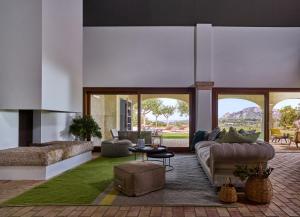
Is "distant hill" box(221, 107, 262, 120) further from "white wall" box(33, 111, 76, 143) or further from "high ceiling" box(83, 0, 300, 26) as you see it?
"white wall" box(33, 111, 76, 143)

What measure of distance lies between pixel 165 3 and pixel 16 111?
528 centimetres

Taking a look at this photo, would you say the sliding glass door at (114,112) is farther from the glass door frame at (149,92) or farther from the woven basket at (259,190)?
the woven basket at (259,190)

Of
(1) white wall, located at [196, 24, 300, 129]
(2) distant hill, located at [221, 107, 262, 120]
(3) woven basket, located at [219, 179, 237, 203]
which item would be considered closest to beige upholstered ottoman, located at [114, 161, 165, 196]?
(3) woven basket, located at [219, 179, 237, 203]

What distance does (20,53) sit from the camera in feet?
17.1

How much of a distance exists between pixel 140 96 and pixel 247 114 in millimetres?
3689

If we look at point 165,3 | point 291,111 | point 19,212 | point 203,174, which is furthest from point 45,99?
point 291,111

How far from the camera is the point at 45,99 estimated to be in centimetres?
538

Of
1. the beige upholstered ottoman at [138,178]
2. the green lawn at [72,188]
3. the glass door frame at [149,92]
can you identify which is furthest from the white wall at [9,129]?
the glass door frame at [149,92]

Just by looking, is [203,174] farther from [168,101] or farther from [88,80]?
[88,80]

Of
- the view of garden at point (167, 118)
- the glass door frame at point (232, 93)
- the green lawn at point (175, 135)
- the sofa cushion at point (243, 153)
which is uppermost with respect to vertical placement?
the glass door frame at point (232, 93)

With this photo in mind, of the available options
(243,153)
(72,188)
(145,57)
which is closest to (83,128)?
(145,57)

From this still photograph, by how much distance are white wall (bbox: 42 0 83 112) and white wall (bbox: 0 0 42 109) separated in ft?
0.51

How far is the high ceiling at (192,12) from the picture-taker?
812 cm

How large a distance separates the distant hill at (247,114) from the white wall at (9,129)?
20.4 feet
